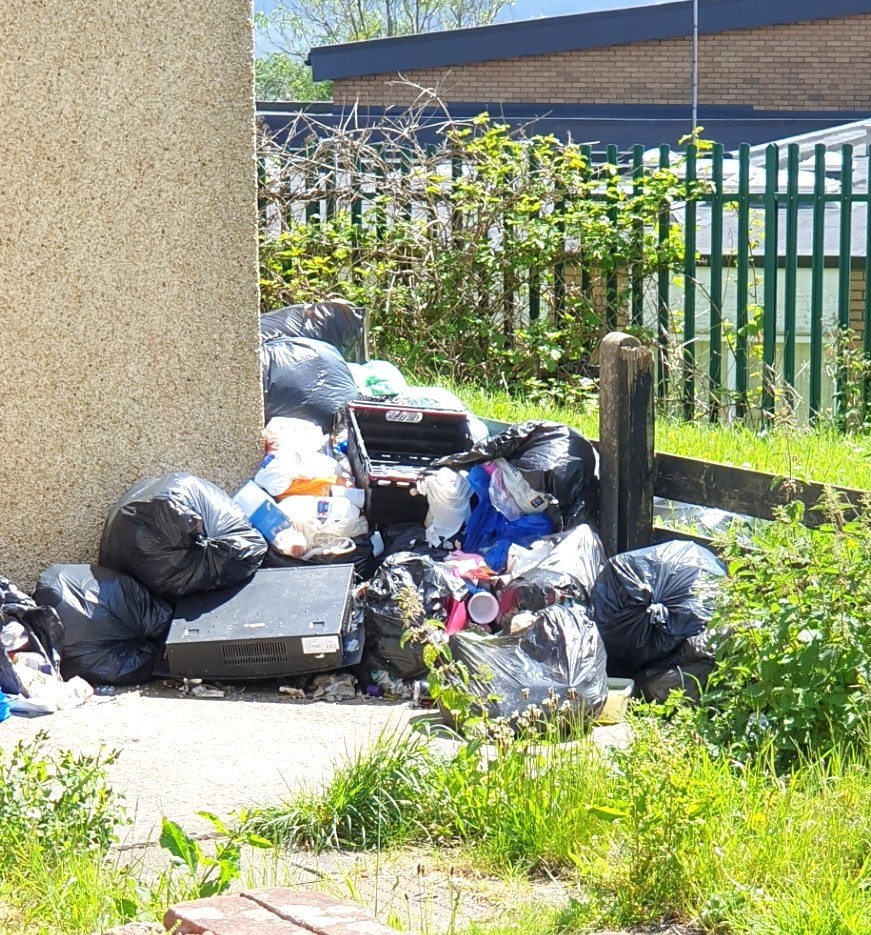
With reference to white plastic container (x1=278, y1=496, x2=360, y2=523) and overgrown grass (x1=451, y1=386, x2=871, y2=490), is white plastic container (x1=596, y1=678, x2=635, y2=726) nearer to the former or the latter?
overgrown grass (x1=451, y1=386, x2=871, y2=490)

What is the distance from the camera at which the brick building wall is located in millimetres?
28375

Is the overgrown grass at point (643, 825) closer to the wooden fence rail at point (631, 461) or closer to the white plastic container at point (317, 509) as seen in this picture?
the wooden fence rail at point (631, 461)

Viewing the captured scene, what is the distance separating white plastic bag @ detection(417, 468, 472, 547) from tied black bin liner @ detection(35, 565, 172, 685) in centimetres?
127

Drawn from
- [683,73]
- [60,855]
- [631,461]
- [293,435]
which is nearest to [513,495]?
[631,461]

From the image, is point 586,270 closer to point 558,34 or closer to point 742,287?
point 742,287

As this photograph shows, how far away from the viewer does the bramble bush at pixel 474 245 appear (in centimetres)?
928

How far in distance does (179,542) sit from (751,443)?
10.9ft

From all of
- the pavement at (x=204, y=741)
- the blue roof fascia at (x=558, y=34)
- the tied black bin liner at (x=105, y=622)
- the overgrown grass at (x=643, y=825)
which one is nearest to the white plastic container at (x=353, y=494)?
the tied black bin liner at (x=105, y=622)

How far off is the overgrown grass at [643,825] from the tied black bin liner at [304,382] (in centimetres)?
322

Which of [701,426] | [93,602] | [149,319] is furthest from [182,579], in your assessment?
[701,426]

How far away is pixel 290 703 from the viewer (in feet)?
17.0

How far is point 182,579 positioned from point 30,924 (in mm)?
2555

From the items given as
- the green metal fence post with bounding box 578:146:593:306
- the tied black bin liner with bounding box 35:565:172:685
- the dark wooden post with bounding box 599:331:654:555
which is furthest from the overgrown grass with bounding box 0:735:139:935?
the green metal fence post with bounding box 578:146:593:306

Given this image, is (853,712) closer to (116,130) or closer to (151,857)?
(151,857)
